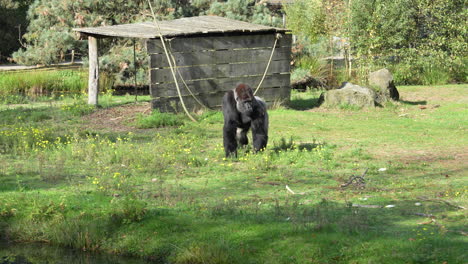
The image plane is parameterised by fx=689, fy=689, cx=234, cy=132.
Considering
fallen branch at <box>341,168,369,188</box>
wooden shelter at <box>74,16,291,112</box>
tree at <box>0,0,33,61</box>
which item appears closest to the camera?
fallen branch at <box>341,168,369,188</box>

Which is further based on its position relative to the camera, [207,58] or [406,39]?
[406,39]

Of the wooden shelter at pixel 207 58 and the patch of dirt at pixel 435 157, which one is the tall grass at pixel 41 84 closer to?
the wooden shelter at pixel 207 58

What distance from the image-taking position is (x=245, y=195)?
9.91 metres

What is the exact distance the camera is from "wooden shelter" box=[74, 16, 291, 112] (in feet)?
59.0

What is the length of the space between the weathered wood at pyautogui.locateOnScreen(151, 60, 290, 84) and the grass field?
2156mm

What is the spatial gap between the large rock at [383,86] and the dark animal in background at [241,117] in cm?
886

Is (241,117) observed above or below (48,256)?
above

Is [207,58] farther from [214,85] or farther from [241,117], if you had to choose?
[241,117]

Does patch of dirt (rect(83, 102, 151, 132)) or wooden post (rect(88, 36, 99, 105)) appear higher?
wooden post (rect(88, 36, 99, 105))

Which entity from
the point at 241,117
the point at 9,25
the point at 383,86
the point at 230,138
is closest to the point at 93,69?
the point at 383,86

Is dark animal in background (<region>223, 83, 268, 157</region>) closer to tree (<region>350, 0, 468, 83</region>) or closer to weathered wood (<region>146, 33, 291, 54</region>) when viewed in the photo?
weathered wood (<region>146, 33, 291, 54</region>)

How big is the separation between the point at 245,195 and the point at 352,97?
35.0 ft

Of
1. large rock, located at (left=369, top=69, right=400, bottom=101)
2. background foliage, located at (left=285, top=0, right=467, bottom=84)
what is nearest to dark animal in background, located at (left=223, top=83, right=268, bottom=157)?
large rock, located at (left=369, top=69, right=400, bottom=101)

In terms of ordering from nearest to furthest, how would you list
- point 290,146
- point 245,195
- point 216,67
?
point 245,195 < point 290,146 < point 216,67
